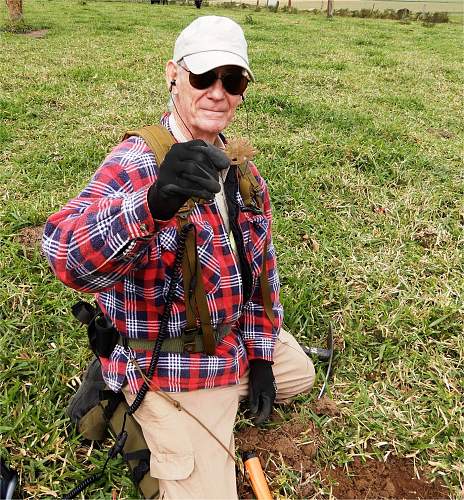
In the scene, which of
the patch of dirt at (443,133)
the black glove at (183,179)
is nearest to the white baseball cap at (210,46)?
the black glove at (183,179)

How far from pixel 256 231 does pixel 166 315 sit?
0.83m

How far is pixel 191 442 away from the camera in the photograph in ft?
8.66

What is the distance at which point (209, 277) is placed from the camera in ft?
8.66

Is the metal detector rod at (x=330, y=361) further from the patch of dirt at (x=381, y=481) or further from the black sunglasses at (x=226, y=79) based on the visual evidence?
the black sunglasses at (x=226, y=79)

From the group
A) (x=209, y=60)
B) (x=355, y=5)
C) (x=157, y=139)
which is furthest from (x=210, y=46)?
(x=355, y=5)

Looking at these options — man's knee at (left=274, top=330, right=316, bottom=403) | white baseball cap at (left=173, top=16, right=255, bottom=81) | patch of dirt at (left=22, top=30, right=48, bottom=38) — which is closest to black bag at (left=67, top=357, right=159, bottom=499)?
man's knee at (left=274, top=330, right=316, bottom=403)

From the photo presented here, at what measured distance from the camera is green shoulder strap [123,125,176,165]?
7.92 ft

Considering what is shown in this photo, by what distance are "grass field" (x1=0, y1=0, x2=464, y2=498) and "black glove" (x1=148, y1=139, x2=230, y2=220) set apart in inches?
72.2

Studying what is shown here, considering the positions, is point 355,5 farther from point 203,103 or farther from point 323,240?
point 203,103

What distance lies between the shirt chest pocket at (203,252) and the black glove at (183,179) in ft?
1.76

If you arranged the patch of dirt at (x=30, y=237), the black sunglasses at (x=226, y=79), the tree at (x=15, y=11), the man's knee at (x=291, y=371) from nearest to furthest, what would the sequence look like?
the black sunglasses at (x=226, y=79), the man's knee at (x=291, y=371), the patch of dirt at (x=30, y=237), the tree at (x=15, y=11)

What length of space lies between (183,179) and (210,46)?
93 cm

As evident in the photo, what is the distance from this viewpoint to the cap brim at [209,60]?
2395 mm

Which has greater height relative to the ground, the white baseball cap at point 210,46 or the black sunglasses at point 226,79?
the white baseball cap at point 210,46
